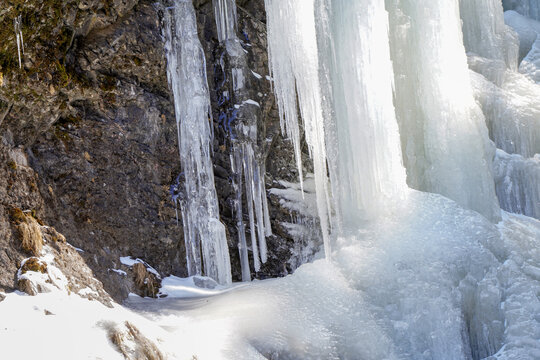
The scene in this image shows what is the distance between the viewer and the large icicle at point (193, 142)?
10391mm

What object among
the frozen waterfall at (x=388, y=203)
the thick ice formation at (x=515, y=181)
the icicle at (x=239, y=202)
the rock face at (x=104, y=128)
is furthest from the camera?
the thick ice formation at (x=515, y=181)

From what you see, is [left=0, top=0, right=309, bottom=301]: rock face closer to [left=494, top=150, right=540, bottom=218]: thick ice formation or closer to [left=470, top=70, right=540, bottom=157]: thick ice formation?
[left=494, top=150, right=540, bottom=218]: thick ice formation

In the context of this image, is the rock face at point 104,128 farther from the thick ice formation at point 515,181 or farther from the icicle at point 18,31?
the thick ice formation at point 515,181

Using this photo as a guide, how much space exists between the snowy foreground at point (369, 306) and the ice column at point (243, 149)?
1.49 meters

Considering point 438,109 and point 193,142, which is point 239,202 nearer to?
point 193,142

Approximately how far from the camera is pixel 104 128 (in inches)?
397

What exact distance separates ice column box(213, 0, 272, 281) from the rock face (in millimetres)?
238

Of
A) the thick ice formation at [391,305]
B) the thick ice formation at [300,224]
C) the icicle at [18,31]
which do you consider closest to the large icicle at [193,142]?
the thick ice formation at [391,305]

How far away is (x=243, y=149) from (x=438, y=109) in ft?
13.2

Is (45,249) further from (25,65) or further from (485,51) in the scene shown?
(485,51)

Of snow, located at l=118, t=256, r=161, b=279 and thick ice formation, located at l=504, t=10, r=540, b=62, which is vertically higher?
thick ice formation, located at l=504, t=10, r=540, b=62

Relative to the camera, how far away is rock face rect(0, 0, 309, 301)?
8.54 m

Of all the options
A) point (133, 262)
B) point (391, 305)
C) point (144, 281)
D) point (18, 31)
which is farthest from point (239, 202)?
point (18, 31)

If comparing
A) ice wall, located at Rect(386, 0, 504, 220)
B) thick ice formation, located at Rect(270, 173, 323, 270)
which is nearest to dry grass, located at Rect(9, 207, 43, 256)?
thick ice formation, located at Rect(270, 173, 323, 270)
